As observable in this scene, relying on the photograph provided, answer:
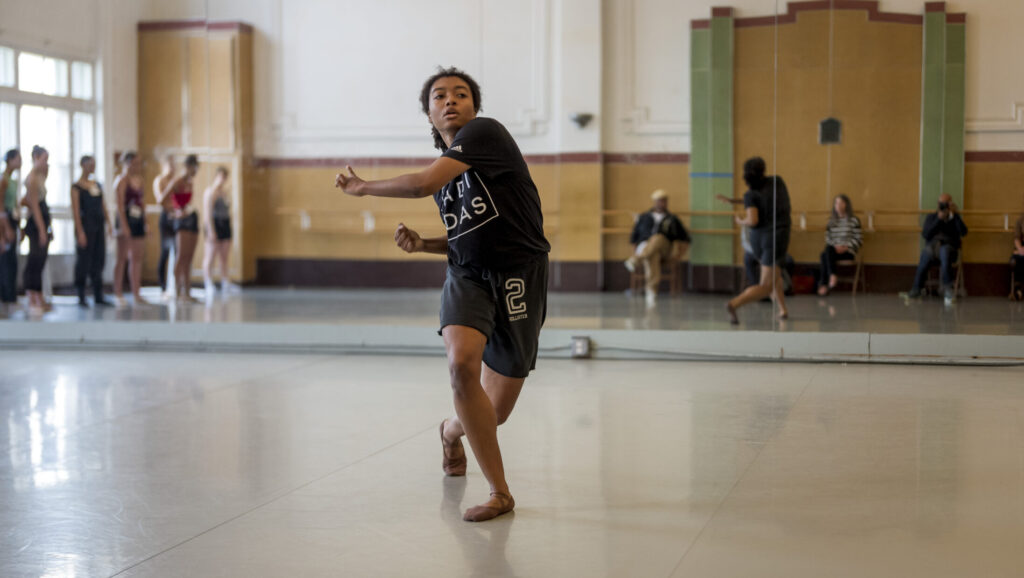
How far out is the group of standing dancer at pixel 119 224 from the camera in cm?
936

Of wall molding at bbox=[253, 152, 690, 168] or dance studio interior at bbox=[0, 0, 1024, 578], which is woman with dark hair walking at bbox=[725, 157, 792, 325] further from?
wall molding at bbox=[253, 152, 690, 168]

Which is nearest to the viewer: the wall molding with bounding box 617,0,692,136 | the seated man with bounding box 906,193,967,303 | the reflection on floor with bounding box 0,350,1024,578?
the reflection on floor with bounding box 0,350,1024,578

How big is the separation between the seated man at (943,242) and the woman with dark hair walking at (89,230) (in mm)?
6527

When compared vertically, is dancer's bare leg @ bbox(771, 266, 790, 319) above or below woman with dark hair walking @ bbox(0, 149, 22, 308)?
below

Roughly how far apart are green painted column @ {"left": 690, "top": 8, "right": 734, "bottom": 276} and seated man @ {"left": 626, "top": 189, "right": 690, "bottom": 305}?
0.14 meters

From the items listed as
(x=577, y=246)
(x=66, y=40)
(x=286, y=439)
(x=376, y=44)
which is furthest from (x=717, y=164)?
(x=66, y=40)

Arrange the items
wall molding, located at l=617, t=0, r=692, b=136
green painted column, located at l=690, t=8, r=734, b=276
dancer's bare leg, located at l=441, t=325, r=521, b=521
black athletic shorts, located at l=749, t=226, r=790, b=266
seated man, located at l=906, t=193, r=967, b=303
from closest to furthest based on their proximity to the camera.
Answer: dancer's bare leg, located at l=441, t=325, r=521, b=521 < seated man, located at l=906, t=193, r=967, b=303 < black athletic shorts, located at l=749, t=226, r=790, b=266 < green painted column, located at l=690, t=8, r=734, b=276 < wall molding, located at l=617, t=0, r=692, b=136

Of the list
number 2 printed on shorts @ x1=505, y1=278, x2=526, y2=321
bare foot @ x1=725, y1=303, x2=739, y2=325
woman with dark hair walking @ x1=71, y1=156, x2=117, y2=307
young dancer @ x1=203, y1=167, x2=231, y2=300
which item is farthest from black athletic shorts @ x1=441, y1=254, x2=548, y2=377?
woman with dark hair walking @ x1=71, y1=156, x2=117, y2=307

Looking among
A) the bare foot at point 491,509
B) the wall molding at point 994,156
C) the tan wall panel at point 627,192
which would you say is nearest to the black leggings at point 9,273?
the tan wall panel at point 627,192

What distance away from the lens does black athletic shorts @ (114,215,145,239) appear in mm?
9559

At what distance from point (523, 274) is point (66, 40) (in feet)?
24.7

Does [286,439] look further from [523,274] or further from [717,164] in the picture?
[717,164]

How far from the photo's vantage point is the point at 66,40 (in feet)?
31.7

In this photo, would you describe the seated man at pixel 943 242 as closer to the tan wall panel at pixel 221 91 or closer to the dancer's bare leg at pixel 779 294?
the dancer's bare leg at pixel 779 294
